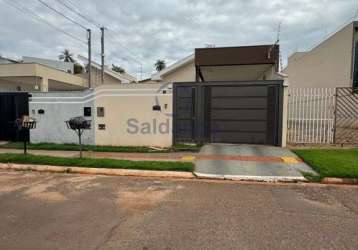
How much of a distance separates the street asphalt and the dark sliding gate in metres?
6.17

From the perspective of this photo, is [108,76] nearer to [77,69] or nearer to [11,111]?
[11,111]

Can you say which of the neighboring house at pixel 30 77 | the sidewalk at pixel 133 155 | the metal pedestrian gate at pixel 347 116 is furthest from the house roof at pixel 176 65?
the sidewalk at pixel 133 155

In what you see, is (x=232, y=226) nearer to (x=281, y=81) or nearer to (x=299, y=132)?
(x=281, y=81)

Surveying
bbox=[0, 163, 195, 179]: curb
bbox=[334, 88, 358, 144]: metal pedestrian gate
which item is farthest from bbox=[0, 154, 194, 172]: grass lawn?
bbox=[334, 88, 358, 144]: metal pedestrian gate

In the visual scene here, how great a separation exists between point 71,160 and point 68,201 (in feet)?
10.9

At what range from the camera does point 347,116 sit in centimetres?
1218

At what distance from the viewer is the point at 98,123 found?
11.1 meters

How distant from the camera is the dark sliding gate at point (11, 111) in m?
11.8

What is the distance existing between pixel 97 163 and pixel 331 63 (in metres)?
17.1

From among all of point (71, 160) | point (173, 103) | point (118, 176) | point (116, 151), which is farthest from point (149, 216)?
point (173, 103)

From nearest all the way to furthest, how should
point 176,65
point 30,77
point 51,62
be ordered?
point 176,65, point 30,77, point 51,62

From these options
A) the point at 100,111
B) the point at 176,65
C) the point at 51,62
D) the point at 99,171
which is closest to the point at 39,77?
the point at 176,65

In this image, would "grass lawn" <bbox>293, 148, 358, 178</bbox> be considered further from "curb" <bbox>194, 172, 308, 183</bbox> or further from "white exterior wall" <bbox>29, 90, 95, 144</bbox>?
"white exterior wall" <bbox>29, 90, 95, 144</bbox>

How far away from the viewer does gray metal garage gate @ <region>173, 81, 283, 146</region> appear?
10312 mm
